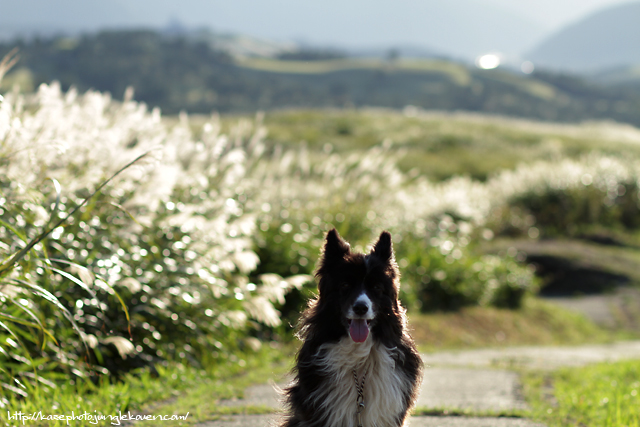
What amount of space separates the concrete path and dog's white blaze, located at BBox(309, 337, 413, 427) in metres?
0.70

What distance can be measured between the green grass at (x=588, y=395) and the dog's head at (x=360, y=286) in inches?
96.3

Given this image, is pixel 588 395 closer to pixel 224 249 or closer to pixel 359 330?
pixel 359 330

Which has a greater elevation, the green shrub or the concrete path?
the green shrub

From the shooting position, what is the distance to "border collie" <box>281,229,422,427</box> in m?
3.31

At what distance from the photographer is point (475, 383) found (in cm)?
669

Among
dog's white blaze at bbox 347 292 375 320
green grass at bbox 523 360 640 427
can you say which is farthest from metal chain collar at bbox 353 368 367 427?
green grass at bbox 523 360 640 427

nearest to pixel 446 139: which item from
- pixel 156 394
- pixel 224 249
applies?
pixel 224 249

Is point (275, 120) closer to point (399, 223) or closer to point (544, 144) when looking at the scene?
point (544, 144)

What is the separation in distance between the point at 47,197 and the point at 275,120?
45.3 m

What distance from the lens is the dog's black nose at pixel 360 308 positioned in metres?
3.07

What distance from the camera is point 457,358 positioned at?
863 cm

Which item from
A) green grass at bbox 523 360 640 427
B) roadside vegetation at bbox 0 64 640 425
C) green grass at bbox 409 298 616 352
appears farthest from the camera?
green grass at bbox 409 298 616 352

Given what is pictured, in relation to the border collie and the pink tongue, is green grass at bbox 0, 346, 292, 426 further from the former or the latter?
the pink tongue

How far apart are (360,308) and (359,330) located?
16cm
